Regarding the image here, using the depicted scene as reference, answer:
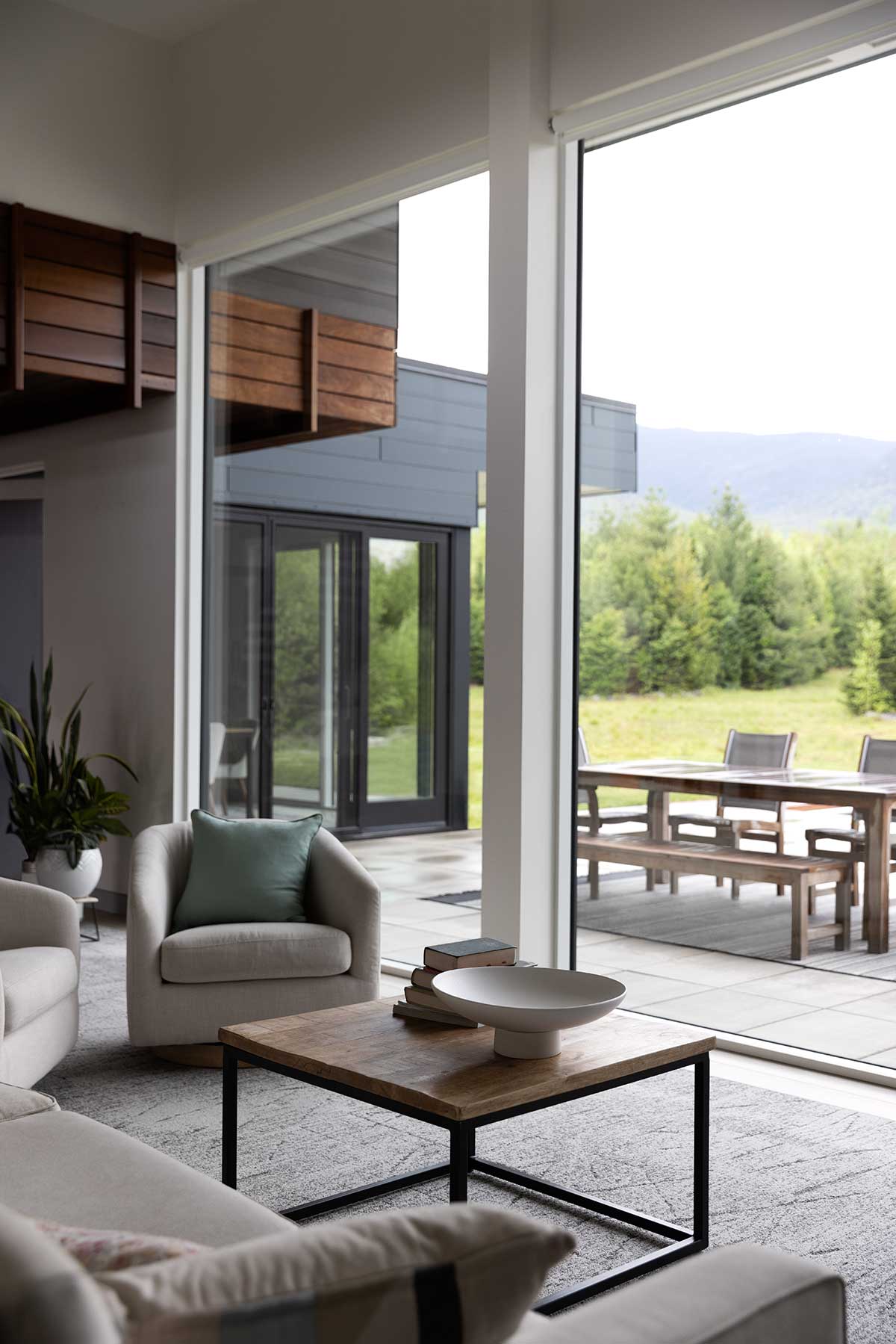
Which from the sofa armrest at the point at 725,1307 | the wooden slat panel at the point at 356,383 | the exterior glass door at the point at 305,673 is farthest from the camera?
the exterior glass door at the point at 305,673

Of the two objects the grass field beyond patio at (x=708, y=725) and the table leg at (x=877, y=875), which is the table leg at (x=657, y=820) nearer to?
the grass field beyond patio at (x=708, y=725)

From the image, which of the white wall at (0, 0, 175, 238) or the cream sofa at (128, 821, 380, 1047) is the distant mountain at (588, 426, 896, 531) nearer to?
the cream sofa at (128, 821, 380, 1047)

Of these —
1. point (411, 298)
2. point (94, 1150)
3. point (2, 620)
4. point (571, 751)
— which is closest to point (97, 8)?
point (411, 298)

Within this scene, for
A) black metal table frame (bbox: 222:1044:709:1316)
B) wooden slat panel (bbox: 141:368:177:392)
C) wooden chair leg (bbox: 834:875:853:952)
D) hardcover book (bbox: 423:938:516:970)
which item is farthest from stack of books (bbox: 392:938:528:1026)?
wooden slat panel (bbox: 141:368:177:392)

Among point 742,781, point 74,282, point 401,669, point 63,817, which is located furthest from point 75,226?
A: point 742,781

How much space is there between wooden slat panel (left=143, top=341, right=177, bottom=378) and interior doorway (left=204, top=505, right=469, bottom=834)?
678 mm

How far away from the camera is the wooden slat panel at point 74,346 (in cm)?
→ 551

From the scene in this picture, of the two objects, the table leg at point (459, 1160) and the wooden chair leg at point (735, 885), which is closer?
the table leg at point (459, 1160)

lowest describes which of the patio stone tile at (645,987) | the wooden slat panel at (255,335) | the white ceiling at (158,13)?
the patio stone tile at (645,987)

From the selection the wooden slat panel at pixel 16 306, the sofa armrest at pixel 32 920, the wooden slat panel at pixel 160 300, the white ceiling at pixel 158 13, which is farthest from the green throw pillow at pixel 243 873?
the white ceiling at pixel 158 13

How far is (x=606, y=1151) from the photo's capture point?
10.7ft

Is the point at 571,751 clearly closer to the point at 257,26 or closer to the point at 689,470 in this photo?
the point at 689,470

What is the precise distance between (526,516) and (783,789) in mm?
1269

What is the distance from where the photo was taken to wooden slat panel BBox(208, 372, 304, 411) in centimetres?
585
